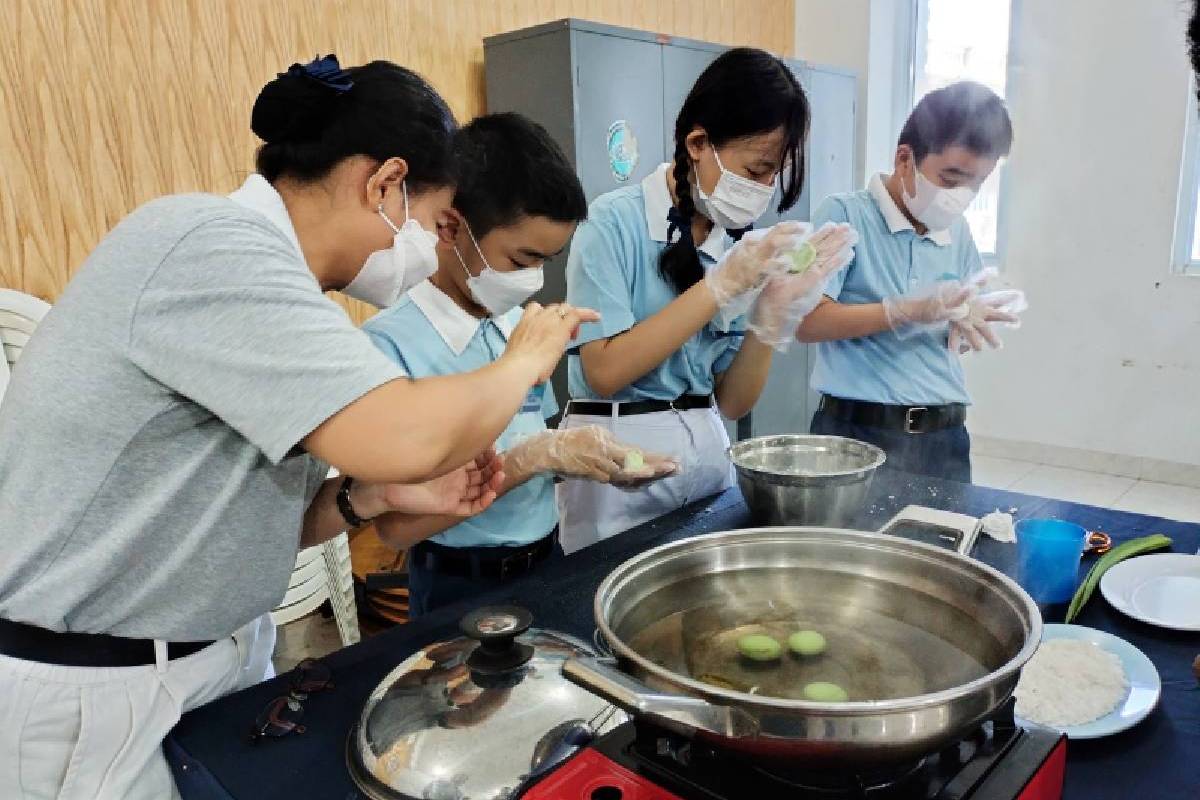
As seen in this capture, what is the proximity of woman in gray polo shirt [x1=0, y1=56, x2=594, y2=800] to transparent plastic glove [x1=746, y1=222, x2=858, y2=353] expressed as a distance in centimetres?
83

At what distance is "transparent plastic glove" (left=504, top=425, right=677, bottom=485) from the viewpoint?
1394 mm

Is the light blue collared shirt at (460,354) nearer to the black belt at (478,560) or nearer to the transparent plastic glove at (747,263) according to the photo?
the black belt at (478,560)

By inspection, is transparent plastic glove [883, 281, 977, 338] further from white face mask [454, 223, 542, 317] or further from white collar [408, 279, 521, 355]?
white collar [408, 279, 521, 355]

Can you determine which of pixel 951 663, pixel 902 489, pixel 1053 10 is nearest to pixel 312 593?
pixel 902 489

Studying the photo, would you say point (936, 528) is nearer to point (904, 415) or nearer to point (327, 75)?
point (904, 415)

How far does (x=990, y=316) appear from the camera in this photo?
6.55ft

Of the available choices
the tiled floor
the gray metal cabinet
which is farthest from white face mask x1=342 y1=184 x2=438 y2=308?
the tiled floor

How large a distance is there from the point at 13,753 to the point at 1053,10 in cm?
481

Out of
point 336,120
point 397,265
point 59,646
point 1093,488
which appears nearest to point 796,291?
point 397,265

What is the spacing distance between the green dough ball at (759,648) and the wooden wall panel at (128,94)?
2.38 meters

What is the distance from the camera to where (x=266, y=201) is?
1005 mm

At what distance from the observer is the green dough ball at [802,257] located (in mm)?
1673

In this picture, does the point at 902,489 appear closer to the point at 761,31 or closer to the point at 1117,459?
the point at 1117,459

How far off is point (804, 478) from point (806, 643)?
22.2 inches
